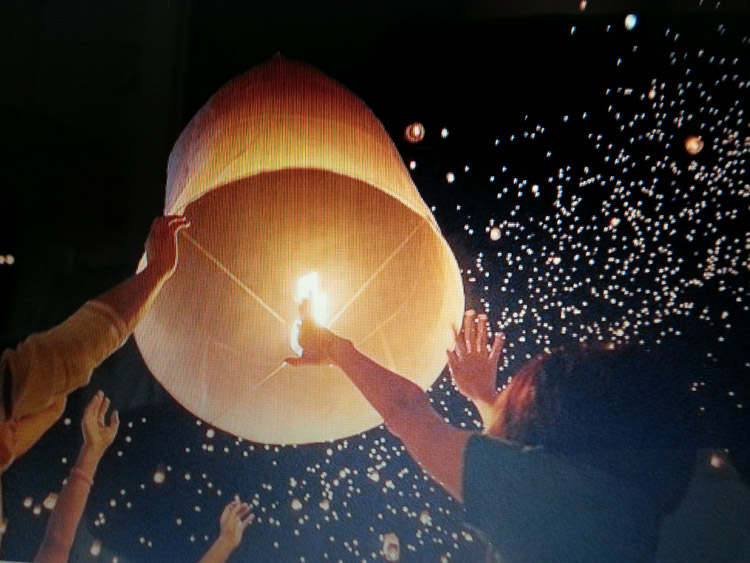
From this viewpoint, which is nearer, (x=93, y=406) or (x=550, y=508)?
(x=550, y=508)

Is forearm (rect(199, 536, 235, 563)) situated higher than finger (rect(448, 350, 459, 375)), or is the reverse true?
finger (rect(448, 350, 459, 375))

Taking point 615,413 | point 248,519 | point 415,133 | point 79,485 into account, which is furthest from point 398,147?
point 79,485

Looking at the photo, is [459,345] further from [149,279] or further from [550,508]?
[149,279]

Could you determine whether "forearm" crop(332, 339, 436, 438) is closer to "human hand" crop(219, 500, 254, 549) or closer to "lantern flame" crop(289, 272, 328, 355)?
"lantern flame" crop(289, 272, 328, 355)

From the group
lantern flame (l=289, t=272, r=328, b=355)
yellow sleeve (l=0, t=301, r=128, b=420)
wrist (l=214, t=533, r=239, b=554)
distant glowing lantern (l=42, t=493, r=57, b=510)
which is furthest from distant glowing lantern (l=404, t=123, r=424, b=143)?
distant glowing lantern (l=42, t=493, r=57, b=510)

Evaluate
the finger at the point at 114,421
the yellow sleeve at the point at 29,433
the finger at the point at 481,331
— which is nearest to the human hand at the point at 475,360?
the finger at the point at 481,331

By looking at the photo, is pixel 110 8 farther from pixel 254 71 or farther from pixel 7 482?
pixel 7 482
